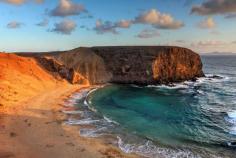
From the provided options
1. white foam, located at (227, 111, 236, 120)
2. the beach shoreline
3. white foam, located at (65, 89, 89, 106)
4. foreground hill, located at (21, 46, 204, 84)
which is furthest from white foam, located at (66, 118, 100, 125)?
foreground hill, located at (21, 46, 204, 84)

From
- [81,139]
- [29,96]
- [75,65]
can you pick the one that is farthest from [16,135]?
[75,65]

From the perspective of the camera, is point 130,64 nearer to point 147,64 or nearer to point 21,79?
point 147,64

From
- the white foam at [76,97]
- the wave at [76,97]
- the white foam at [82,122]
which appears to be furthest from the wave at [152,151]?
the white foam at [76,97]

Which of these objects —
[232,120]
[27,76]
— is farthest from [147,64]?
[232,120]

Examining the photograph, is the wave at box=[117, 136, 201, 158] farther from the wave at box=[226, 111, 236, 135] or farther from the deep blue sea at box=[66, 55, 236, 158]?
the wave at box=[226, 111, 236, 135]

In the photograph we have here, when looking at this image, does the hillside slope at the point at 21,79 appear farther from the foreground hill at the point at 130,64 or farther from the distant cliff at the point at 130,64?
the foreground hill at the point at 130,64

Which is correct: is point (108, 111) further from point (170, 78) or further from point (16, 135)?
point (170, 78)
